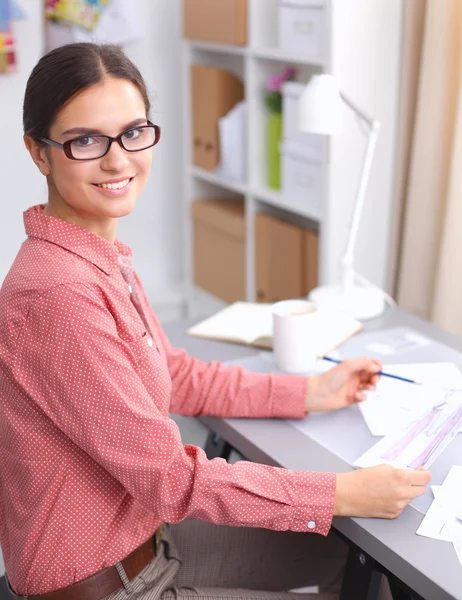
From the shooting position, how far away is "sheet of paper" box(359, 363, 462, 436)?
141cm

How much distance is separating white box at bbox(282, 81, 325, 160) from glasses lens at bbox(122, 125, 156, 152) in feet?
4.11

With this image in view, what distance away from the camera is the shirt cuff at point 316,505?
117 centimetres

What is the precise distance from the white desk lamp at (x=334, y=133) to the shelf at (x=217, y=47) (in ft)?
3.10

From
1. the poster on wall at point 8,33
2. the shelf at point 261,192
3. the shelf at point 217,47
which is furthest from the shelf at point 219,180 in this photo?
the poster on wall at point 8,33

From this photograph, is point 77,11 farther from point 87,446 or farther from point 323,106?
point 87,446

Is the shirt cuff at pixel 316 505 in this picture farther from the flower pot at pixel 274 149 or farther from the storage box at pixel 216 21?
the storage box at pixel 216 21

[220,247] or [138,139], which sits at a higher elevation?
[138,139]

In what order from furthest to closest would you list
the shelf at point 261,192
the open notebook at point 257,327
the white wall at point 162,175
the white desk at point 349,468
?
the white wall at point 162,175, the shelf at point 261,192, the open notebook at point 257,327, the white desk at point 349,468

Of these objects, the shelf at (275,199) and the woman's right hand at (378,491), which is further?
the shelf at (275,199)

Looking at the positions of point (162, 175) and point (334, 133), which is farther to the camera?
point (162, 175)

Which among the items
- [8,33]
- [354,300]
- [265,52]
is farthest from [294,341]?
Result: [8,33]

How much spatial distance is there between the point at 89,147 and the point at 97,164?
0.03 m

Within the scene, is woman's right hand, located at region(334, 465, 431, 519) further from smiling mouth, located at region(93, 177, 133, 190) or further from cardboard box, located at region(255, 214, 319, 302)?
cardboard box, located at region(255, 214, 319, 302)

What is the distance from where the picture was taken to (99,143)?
4.01 feet
